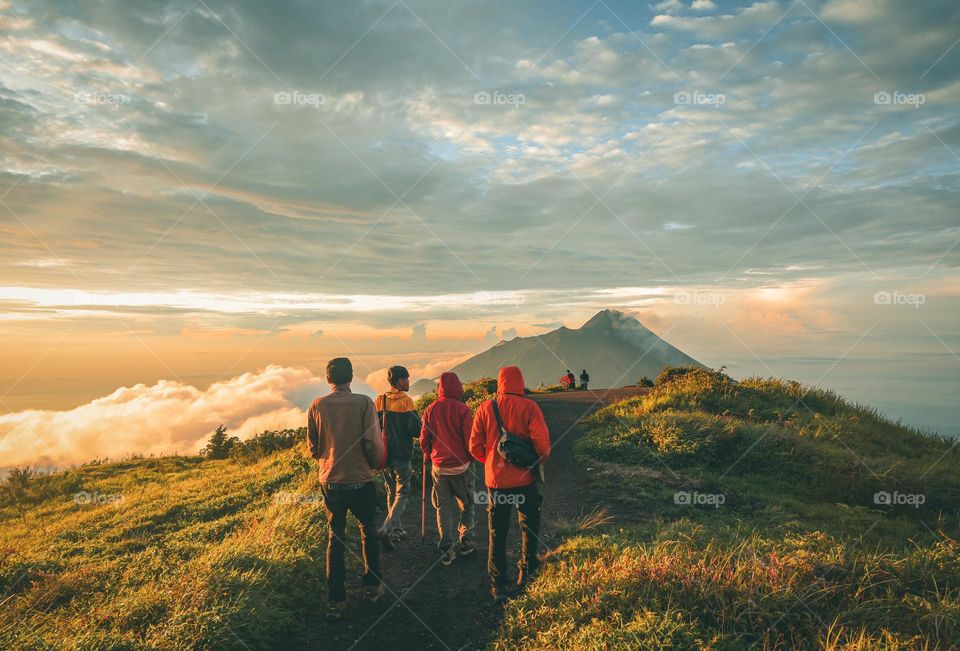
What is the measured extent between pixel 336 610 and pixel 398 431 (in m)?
2.46

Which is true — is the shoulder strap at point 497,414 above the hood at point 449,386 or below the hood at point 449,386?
below

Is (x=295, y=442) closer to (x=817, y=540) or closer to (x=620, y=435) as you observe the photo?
(x=620, y=435)

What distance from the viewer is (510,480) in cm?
638

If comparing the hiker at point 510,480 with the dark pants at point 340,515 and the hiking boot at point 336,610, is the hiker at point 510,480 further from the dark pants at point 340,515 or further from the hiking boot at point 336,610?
the hiking boot at point 336,610

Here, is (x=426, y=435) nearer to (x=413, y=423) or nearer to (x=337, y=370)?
(x=413, y=423)

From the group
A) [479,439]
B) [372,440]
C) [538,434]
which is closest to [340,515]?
[372,440]

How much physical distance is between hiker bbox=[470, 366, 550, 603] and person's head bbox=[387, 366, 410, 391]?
1733mm

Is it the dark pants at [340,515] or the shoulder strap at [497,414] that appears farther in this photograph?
the shoulder strap at [497,414]

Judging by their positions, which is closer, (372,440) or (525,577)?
(372,440)

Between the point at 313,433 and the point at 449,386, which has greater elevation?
the point at 449,386

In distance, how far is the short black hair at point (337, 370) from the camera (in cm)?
644

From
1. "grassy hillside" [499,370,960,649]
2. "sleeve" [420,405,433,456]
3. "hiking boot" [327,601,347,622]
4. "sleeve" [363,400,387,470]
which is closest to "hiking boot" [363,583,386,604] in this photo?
"hiking boot" [327,601,347,622]

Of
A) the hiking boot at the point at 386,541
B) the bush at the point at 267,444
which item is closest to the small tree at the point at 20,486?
the bush at the point at 267,444

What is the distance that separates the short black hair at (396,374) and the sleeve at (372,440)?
5.19ft
